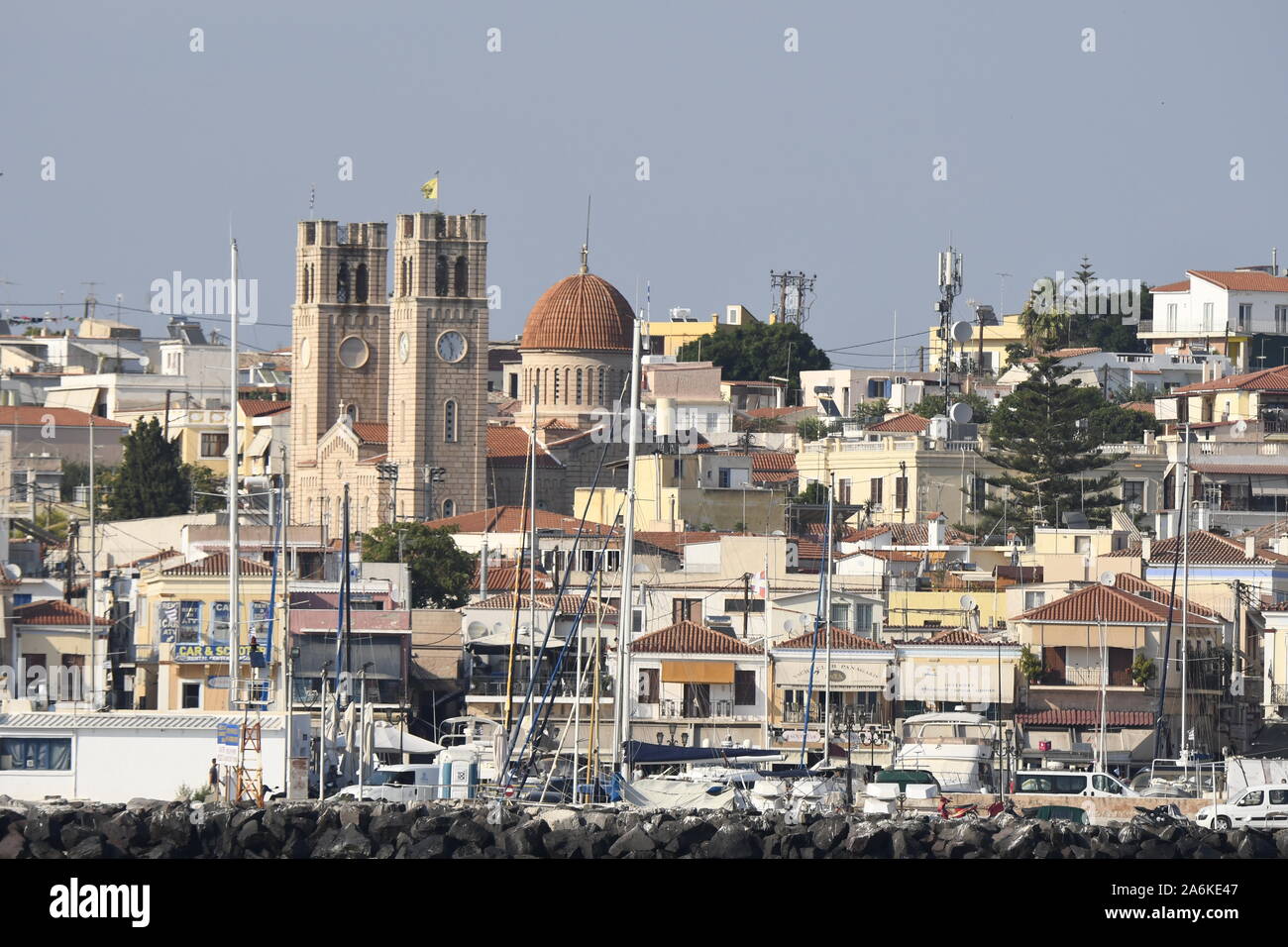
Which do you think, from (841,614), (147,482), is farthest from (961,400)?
(841,614)

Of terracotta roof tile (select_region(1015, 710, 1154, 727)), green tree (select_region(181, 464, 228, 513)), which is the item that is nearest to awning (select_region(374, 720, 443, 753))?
terracotta roof tile (select_region(1015, 710, 1154, 727))

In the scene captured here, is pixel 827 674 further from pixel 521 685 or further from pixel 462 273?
pixel 462 273

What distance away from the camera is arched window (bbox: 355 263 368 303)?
11775 centimetres


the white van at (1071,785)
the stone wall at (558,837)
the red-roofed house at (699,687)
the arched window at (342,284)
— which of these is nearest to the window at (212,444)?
the arched window at (342,284)

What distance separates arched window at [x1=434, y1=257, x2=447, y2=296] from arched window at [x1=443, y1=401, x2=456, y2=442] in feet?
15.8

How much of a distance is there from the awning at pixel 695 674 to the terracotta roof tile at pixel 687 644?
22 cm

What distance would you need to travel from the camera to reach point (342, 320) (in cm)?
11700

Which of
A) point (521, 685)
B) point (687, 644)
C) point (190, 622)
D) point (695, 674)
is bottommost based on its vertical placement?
point (521, 685)

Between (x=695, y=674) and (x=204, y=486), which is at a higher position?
(x=204, y=486)

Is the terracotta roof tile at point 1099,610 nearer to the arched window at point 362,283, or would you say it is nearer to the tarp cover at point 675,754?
the tarp cover at point 675,754

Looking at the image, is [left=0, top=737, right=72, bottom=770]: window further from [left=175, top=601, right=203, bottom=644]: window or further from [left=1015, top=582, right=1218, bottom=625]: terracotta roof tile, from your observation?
[left=1015, top=582, right=1218, bottom=625]: terracotta roof tile

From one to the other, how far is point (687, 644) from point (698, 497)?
3449cm

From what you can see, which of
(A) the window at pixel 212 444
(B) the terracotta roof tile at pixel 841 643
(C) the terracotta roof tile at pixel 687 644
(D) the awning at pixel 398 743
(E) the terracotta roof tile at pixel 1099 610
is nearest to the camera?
(D) the awning at pixel 398 743

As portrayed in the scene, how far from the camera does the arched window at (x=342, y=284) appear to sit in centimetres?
11744
